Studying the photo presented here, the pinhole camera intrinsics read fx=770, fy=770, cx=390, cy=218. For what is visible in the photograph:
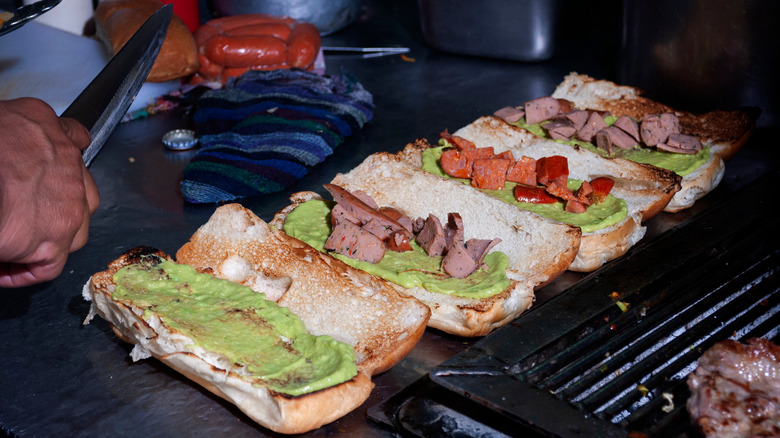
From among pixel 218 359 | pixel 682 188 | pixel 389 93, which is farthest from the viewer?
pixel 389 93

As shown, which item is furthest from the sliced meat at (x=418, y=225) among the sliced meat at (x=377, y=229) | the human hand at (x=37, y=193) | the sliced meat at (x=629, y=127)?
the sliced meat at (x=629, y=127)

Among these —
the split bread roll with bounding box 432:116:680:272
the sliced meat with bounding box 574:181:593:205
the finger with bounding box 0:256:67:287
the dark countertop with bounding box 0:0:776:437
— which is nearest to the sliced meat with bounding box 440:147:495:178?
the split bread roll with bounding box 432:116:680:272

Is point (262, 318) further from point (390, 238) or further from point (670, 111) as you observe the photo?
point (670, 111)

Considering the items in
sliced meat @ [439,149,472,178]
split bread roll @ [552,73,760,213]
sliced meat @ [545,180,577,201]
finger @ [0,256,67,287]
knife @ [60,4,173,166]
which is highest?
knife @ [60,4,173,166]

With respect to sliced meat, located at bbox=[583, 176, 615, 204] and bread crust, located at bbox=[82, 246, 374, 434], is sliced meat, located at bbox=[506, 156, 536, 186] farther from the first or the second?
bread crust, located at bbox=[82, 246, 374, 434]

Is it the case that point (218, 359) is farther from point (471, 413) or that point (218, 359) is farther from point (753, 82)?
point (753, 82)

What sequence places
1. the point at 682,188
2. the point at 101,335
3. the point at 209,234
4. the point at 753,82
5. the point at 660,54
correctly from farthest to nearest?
1. the point at 660,54
2. the point at 753,82
3. the point at 682,188
4. the point at 209,234
5. the point at 101,335

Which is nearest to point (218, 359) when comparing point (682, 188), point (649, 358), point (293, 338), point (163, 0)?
point (293, 338)

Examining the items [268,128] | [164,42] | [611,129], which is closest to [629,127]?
[611,129]
